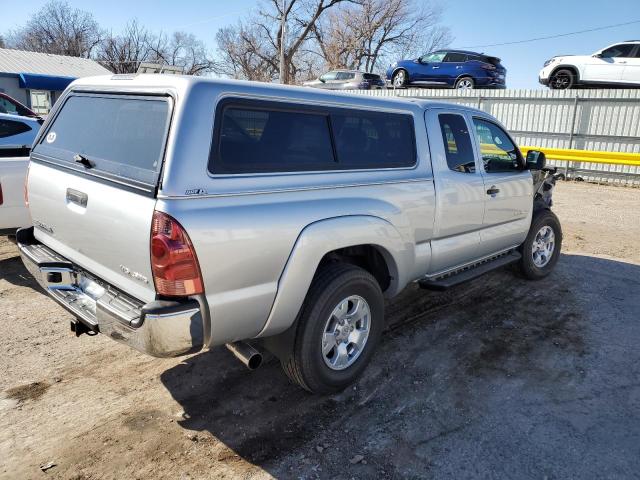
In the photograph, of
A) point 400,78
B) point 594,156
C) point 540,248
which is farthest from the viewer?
point 400,78

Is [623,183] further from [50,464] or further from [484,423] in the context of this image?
[50,464]

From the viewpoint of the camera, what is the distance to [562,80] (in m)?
16.1

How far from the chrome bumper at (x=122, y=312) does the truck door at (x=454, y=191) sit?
2.29 meters

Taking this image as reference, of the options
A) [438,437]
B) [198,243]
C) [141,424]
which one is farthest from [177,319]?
[438,437]

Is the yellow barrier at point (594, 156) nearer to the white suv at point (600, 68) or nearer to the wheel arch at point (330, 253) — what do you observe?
the white suv at point (600, 68)

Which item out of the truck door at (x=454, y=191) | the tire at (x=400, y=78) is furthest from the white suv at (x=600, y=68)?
the truck door at (x=454, y=191)

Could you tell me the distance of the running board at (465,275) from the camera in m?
4.17

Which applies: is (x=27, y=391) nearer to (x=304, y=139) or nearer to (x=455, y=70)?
(x=304, y=139)

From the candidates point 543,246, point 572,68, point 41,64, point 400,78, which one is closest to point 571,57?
point 572,68

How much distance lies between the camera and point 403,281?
12.5 feet

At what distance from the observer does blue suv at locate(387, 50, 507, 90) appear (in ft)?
59.8

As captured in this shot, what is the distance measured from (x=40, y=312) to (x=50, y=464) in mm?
2345

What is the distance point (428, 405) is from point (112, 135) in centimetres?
269

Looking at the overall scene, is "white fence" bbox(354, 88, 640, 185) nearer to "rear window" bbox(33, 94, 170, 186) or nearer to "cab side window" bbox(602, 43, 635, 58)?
"cab side window" bbox(602, 43, 635, 58)
